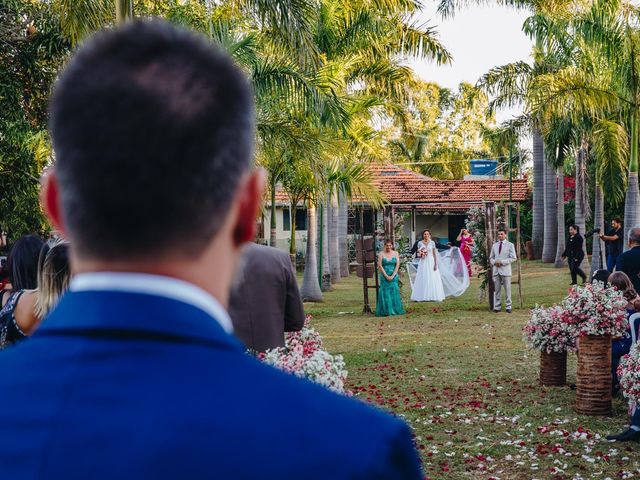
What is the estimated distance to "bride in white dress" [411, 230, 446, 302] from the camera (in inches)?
911

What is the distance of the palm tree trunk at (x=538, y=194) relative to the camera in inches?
1548

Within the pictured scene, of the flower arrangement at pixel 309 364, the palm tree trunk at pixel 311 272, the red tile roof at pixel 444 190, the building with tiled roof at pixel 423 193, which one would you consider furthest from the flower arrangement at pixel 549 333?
the red tile roof at pixel 444 190

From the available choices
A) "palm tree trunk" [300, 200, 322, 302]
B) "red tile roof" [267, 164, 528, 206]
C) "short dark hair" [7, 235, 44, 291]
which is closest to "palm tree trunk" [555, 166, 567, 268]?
"red tile roof" [267, 164, 528, 206]

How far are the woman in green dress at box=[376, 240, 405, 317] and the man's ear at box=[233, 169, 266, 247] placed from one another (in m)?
18.7

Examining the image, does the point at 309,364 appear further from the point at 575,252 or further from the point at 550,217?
the point at 550,217

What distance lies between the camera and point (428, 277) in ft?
76.6

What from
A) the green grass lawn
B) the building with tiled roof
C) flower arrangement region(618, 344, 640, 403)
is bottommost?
the green grass lawn

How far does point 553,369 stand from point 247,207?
10.2 m

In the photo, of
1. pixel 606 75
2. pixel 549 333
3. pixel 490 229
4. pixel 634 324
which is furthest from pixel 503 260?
pixel 634 324

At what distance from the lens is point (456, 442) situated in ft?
27.4

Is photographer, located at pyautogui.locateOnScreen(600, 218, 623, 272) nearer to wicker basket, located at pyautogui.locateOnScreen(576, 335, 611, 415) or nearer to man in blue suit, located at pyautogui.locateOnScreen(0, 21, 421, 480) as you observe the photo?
wicker basket, located at pyautogui.locateOnScreen(576, 335, 611, 415)

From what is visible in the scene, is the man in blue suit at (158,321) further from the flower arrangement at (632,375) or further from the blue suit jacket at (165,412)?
the flower arrangement at (632,375)

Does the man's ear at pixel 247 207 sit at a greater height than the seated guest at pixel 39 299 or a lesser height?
greater

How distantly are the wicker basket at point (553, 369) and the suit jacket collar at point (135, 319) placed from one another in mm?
10211
